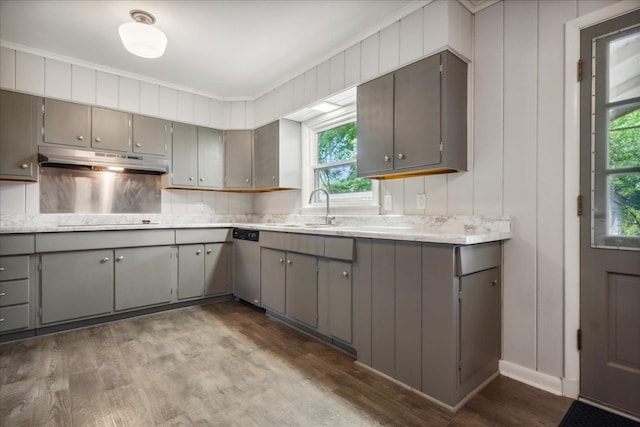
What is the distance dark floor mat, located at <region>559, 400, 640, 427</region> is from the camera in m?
1.59

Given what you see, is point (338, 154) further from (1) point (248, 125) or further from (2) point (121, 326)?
(2) point (121, 326)

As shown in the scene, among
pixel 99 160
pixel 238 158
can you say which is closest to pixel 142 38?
pixel 99 160

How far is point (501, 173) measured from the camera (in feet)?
7.00

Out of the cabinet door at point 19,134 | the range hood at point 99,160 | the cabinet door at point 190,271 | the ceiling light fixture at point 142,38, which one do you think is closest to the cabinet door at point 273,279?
the cabinet door at point 190,271

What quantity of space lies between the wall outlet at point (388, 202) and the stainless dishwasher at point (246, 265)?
1.40m

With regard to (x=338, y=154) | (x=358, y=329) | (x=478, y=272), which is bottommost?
(x=358, y=329)

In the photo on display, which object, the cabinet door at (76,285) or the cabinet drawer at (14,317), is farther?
the cabinet door at (76,285)

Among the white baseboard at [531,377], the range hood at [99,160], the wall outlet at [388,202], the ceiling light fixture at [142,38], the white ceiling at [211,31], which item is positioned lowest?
the white baseboard at [531,377]

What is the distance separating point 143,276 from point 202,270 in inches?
23.6

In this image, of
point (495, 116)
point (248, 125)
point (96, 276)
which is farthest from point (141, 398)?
point (248, 125)

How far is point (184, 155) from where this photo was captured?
3.96 m

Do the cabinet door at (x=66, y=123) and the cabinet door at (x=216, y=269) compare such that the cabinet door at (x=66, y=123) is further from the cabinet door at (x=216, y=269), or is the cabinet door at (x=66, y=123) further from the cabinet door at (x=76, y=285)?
the cabinet door at (x=216, y=269)

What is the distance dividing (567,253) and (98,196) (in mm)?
4265

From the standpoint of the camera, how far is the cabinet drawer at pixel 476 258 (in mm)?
1713
